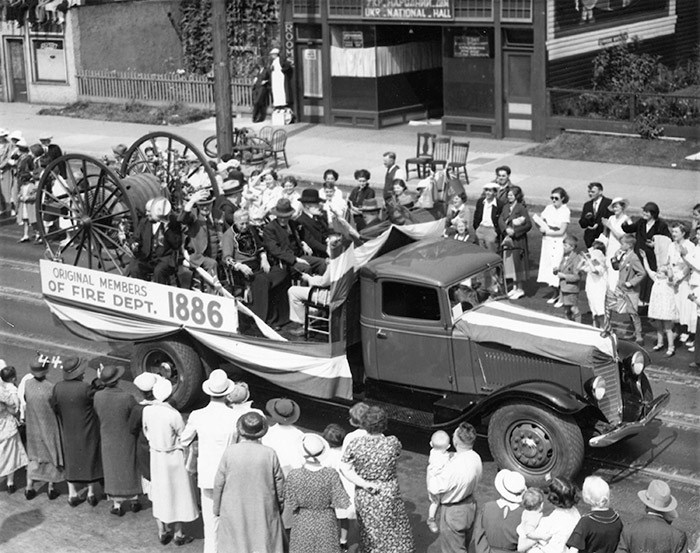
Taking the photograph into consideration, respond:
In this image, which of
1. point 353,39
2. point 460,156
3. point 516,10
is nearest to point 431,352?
point 460,156

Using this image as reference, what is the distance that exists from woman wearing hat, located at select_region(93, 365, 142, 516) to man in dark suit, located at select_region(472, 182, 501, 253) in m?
7.50

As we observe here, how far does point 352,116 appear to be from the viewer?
30.8m

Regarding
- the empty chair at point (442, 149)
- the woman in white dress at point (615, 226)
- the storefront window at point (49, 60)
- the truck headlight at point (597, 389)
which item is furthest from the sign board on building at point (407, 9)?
the truck headlight at point (597, 389)

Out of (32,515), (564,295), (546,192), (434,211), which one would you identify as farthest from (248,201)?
(546,192)

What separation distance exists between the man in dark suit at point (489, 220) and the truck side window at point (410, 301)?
5.08 metres

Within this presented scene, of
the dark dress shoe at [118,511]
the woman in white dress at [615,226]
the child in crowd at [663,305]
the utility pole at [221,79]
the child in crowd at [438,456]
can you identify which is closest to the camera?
the child in crowd at [438,456]

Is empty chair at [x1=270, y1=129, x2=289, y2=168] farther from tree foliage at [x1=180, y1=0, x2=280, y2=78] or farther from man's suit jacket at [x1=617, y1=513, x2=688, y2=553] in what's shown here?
man's suit jacket at [x1=617, y1=513, x2=688, y2=553]

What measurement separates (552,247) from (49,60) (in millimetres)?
24301

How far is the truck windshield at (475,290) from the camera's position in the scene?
1215 cm

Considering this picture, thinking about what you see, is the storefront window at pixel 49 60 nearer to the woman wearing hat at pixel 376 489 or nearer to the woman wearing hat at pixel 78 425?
the woman wearing hat at pixel 78 425

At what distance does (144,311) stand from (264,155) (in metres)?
13.4

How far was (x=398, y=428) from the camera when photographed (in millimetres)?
13102

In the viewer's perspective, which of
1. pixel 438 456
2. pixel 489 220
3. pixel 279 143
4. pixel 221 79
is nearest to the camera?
pixel 438 456

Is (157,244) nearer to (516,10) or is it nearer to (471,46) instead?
(516,10)
